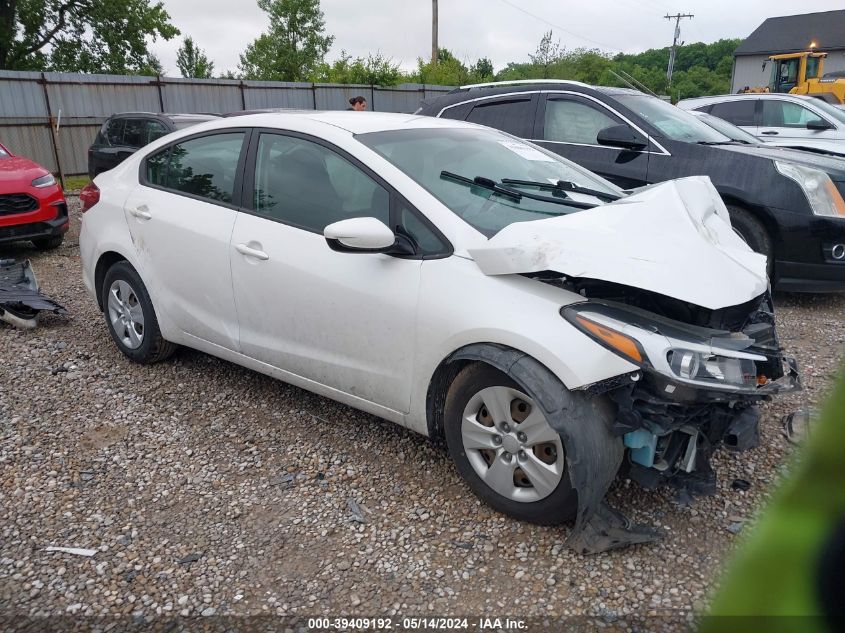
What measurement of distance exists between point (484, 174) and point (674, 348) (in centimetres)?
146

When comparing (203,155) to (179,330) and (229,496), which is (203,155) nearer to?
(179,330)

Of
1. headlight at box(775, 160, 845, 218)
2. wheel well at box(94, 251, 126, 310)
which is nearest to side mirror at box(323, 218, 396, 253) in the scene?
wheel well at box(94, 251, 126, 310)

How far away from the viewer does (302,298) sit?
3.38 metres

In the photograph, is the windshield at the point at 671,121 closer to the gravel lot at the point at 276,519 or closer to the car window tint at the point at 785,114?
the gravel lot at the point at 276,519

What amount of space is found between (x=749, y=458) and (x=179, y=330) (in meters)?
3.23

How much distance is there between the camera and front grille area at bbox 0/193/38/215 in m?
7.23

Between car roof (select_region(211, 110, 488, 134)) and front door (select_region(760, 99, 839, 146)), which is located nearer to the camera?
car roof (select_region(211, 110, 488, 134))

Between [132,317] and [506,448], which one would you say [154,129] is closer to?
[132,317]

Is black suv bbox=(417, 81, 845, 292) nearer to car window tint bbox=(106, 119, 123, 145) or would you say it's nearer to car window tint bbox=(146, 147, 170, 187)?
car window tint bbox=(146, 147, 170, 187)

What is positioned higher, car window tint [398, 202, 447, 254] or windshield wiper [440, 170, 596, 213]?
windshield wiper [440, 170, 596, 213]

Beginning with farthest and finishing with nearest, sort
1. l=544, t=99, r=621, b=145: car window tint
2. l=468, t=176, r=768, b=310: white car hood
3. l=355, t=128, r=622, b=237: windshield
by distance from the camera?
l=544, t=99, r=621, b=145: car window tint
l=355, t=128, r=622, b=237: windshield
l=468, t=176, r=768, b=310: white car hood

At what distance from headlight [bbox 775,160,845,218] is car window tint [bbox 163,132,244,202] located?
168 inches

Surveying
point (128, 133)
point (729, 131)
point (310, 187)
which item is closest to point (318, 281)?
point (310, 187)

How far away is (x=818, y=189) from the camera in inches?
215
